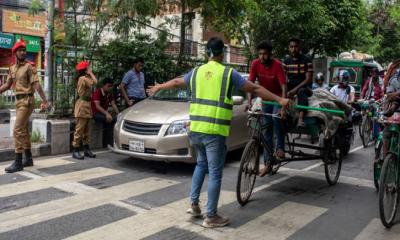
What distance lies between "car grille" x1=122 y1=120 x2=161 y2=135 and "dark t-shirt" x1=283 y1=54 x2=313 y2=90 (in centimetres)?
215

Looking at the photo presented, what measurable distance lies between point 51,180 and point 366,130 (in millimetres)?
7964

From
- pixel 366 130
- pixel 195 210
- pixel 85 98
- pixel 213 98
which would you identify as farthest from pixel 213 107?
pixel 366 130

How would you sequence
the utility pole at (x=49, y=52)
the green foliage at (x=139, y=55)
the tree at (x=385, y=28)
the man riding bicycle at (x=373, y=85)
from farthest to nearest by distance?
the tree at (x=385, y=28) → the man riding bicycle at (x=373, y=85) → the green foliage at (x=139, y=55) → the utility pole at (x=49, y=52)

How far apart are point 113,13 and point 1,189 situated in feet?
16.2

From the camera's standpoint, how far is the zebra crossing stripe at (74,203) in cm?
519

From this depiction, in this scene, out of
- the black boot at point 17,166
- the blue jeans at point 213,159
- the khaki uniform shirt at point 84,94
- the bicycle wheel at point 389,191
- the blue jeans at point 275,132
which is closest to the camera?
the blue jeans at point 213,159

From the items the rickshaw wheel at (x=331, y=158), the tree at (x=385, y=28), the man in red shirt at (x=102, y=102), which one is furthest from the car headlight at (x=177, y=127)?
the tree at (x=385, y=28)

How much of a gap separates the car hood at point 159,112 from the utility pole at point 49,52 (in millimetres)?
2214

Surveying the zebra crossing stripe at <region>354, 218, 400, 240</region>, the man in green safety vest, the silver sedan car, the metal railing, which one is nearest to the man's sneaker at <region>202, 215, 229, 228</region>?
the man in green safety vest

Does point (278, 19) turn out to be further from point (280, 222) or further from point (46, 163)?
point (280, 222)

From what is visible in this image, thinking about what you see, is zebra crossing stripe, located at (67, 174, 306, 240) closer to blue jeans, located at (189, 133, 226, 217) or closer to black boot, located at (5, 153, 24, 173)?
blue jeans, located at (189, 133, 226, 217)

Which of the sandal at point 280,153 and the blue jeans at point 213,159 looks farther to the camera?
the sandal at point 280,153

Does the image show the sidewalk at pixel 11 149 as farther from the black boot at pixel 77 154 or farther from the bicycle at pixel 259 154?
the bicycle at pixel 259 154

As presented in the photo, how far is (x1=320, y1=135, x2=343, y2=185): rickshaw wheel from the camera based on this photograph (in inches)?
276
